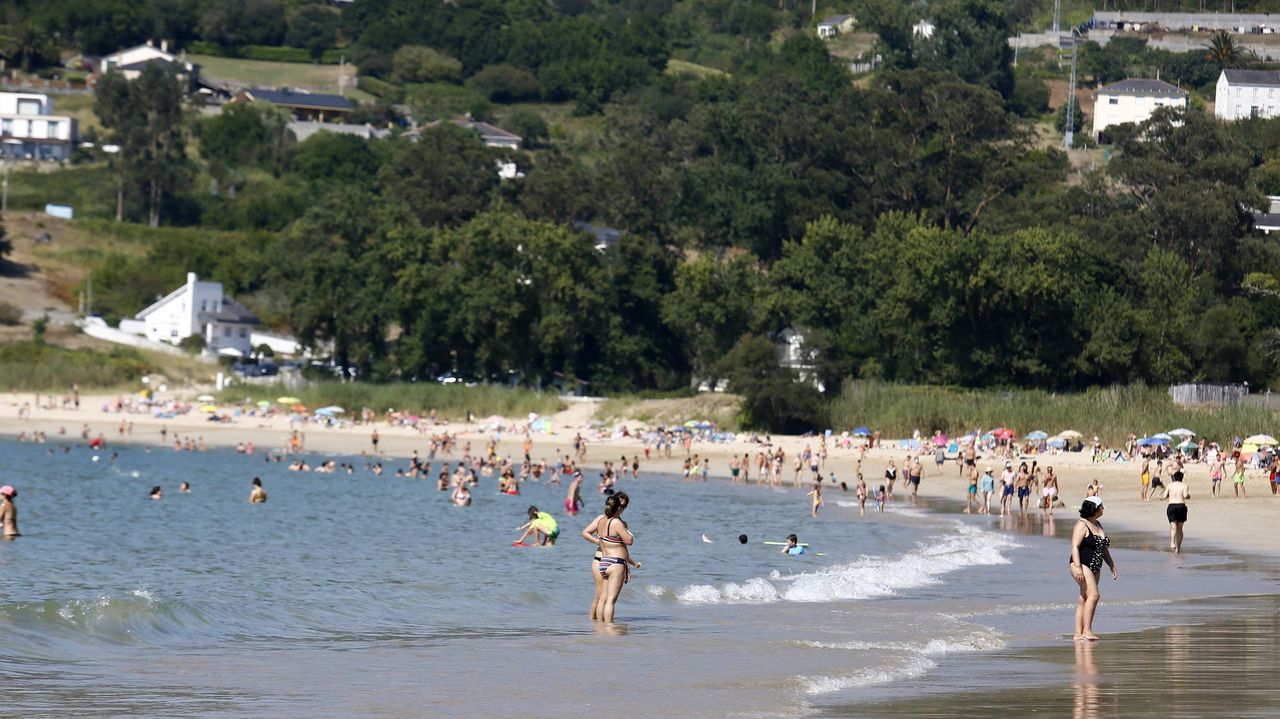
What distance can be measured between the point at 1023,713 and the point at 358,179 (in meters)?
104

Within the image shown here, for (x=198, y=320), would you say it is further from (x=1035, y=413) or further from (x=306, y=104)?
(x=306, y=104)

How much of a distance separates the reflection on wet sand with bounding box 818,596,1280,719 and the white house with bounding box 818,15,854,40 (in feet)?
495

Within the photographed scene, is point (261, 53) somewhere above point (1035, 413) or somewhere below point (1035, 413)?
above

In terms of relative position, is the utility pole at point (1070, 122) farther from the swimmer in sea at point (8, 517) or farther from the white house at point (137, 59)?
the swimmer in sea at point (8, 517)

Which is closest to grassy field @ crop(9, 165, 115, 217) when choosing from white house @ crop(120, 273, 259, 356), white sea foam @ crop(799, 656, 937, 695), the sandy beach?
white house @ crop(120, 273, 259, 356)

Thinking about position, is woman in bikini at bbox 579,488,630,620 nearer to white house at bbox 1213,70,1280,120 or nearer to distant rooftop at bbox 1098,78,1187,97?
white house at bbox 1213,70,1280,120

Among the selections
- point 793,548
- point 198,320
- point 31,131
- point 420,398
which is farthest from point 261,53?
point 793,548

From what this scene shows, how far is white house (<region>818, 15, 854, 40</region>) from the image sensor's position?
164000mm

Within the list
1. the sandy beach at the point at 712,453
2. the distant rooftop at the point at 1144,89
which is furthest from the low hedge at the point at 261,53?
the sandy beach at the point at 712,453

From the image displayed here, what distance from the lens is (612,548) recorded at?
1802 centimetres

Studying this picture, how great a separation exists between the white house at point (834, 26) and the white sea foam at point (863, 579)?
454 feet

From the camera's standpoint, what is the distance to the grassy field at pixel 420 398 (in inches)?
2682

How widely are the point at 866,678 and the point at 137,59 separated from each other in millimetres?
144441

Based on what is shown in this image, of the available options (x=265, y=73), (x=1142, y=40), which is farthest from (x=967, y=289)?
(x=265, y=73)
